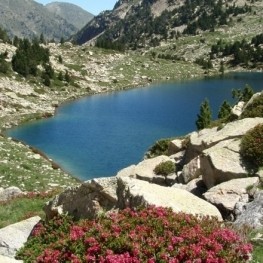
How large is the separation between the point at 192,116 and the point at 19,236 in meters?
80.8

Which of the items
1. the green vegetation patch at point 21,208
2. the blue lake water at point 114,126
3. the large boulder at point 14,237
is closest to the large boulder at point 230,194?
the large boulder at point 14,237

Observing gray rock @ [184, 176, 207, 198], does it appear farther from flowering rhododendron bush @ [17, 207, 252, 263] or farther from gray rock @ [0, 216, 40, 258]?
flowering rhododendron bush @ [17, 207, 252, 263]

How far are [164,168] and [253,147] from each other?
6.19m

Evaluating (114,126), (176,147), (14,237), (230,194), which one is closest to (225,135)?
(230,194)

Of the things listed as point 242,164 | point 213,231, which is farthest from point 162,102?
point 213,231

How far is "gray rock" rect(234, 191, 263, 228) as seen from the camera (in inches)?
541

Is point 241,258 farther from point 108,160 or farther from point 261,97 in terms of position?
point 108,160

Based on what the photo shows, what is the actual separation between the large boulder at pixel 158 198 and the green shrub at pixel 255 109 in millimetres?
11495

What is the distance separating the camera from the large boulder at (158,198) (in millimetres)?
13438

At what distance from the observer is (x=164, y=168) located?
24.1m

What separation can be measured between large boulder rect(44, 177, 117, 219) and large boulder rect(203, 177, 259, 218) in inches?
142

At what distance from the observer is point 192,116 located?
95.6 metres

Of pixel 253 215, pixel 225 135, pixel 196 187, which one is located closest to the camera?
pixel 253 215

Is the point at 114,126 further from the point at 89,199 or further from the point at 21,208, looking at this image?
the point at 89,199
